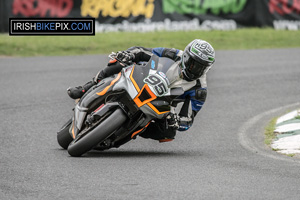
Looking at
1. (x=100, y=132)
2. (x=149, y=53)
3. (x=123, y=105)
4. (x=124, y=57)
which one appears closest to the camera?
→ (x=100, y=132)

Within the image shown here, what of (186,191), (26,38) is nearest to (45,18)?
(26,38)

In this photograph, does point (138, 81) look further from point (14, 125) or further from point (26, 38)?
point (26, 38)

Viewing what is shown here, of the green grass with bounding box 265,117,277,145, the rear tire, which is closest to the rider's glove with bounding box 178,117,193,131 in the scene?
the rear tire

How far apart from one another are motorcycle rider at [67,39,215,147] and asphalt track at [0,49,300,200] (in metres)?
0.34

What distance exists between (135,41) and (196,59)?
42.3ft

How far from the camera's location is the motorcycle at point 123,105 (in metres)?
7.32

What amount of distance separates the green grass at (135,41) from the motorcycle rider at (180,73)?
10.8 meters

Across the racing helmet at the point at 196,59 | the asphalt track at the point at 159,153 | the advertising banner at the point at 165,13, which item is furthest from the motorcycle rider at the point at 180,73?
the advertising banner at the point at 165,13

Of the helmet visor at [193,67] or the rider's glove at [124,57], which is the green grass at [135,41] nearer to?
the rider's glove at [124,57]

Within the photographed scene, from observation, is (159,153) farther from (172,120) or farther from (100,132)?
(100,132)

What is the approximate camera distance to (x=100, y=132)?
285 inches

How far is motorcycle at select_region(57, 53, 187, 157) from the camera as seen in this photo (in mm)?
7320

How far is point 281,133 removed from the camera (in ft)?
31.2

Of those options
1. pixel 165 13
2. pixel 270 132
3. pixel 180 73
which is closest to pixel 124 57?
pixel 180 73
